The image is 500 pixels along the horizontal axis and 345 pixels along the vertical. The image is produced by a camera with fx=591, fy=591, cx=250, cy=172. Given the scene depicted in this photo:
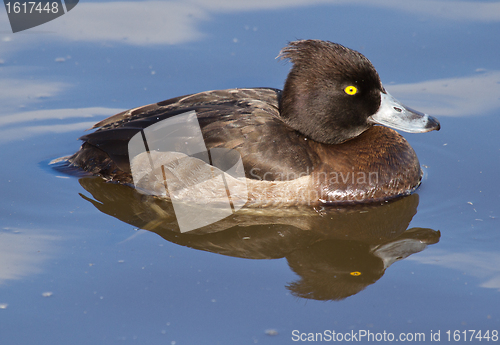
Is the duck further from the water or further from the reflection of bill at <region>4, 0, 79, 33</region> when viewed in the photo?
the reflection of bill at <region>4, 0, 79, 33</region>

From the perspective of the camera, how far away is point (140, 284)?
397 centimetres

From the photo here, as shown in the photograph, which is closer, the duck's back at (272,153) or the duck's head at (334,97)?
the duck's back at (272,153)

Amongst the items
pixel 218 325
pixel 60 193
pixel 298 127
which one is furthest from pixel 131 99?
pixel 218 325

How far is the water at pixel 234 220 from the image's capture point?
3699mm

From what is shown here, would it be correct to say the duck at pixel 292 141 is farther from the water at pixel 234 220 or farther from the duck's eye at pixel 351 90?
the water at pixel 234 220

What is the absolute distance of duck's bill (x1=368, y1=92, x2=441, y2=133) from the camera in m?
5.18

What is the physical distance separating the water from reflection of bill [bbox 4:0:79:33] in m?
0.15

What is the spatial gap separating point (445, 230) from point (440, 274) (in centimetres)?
61

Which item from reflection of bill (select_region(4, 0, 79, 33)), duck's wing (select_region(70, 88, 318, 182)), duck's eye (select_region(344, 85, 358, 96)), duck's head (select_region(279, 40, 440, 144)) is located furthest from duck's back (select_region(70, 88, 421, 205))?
reflection of bill (select_region(4, 0, 79, 33))

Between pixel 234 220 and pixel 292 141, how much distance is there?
82 centimetres

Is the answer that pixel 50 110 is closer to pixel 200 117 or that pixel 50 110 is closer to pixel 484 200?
pixel 200 117

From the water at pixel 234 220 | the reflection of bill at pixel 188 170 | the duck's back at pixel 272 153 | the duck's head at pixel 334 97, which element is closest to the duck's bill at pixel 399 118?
the duck's head at pixel 334 97

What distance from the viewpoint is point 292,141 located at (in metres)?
4.94

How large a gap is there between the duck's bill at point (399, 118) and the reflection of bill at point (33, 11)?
4.74 meters
